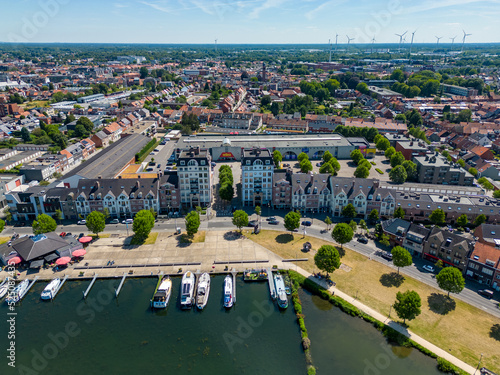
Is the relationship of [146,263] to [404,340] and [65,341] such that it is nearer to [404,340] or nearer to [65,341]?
[65,341]

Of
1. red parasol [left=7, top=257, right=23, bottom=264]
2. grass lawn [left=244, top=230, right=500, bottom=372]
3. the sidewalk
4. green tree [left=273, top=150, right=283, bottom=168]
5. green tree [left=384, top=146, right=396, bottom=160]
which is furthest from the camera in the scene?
green tree [left=384, top=146, right=396, bottom=160]

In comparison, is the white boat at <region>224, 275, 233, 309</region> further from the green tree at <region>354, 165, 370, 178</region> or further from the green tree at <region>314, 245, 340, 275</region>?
the green tree at <region>354, 165, 370, 178</region>

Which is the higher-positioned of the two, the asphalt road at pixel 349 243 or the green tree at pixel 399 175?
the green tree at pixel 399 175

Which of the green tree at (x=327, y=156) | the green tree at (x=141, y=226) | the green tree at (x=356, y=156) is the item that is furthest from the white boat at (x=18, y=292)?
the green tree at (x=356, y=156)

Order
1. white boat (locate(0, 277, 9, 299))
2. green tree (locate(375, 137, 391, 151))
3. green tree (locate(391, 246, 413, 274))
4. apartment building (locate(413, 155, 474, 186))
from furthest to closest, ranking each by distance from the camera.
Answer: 1. green tree (locate(375, 137, 391, 151))
2. apartment building (locate(413, 155, 474, 186))
3. green tree (locate(391, 246, 413, 274))
4. white boat (locate(0, 277, 9, 299))

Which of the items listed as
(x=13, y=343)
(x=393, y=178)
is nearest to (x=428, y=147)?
(x=393, y=178)

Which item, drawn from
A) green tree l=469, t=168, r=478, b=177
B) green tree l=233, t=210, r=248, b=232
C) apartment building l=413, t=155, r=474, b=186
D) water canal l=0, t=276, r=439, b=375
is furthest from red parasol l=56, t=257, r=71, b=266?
green tree l=469, t=168, r=478, b=177

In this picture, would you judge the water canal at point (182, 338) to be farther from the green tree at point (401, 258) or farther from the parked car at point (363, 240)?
the parked car at point (363, 240)

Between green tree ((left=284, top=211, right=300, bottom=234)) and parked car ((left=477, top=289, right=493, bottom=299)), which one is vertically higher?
green tree ((left=284, top=211, right=300, bottom=234))
